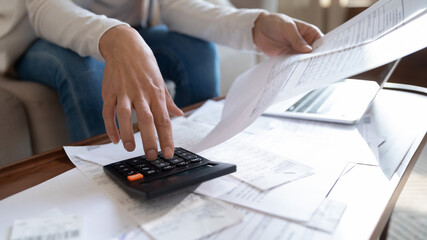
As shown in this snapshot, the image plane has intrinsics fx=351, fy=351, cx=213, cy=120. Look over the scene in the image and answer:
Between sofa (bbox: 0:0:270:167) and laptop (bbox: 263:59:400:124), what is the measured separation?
438 millimetres

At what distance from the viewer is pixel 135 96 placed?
40 centimetres

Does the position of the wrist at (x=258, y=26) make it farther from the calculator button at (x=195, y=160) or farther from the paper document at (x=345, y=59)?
the calculator button at (x=195, y=160)

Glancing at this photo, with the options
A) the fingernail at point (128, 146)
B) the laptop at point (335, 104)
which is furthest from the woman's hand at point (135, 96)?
the laptop at point (335, 104)

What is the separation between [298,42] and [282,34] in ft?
0.18

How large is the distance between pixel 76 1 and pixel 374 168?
633 millimetres

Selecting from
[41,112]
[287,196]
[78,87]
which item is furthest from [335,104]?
[41,112]

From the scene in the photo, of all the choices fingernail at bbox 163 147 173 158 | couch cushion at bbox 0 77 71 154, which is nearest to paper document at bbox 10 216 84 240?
fingernail at bbox 163 147 173 158

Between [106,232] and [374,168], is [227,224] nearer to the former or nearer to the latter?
[106,232]

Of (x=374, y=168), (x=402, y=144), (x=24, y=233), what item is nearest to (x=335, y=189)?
(x=374, y=168)

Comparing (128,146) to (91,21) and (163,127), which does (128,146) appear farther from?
(91,21)

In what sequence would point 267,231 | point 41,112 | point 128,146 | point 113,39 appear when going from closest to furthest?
point 267,231, point 128,146, point 113,39, point 41,112

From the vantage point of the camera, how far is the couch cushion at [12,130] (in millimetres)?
646

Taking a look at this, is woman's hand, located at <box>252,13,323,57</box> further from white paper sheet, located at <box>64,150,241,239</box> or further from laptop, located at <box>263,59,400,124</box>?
white paper sheet, located at <box>64,150,241,239</box>

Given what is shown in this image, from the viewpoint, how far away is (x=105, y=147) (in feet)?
1.59
